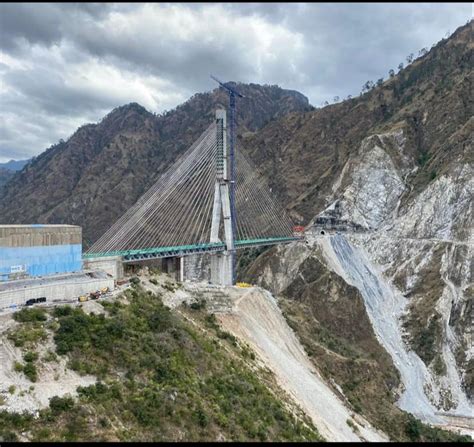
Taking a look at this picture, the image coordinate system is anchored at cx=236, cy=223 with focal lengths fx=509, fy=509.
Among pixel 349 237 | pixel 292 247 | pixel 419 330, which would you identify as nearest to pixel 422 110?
pixel 349 237

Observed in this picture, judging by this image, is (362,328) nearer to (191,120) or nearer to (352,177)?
(352,177)

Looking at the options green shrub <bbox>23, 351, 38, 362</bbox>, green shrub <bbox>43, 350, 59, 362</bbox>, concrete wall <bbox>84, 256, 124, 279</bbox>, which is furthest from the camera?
concrete wall <bbox>84, 256, 124, 279</bbox>

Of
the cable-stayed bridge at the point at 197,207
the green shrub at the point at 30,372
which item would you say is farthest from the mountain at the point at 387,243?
the green shrub at the point at 30,372

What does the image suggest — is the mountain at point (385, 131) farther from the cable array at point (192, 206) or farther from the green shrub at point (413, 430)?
the green shrub at point (413, 430)

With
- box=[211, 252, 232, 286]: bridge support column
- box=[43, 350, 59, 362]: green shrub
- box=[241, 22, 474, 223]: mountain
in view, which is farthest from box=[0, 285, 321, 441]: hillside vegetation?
box=[241, 22, 474, 223]: mountain

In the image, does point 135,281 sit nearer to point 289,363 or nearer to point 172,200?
point 289,363

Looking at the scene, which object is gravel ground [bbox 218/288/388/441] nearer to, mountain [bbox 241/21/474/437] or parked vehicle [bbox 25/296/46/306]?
mountain [bbox 241/21/474/437]

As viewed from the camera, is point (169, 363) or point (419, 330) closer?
point (169, 363)
